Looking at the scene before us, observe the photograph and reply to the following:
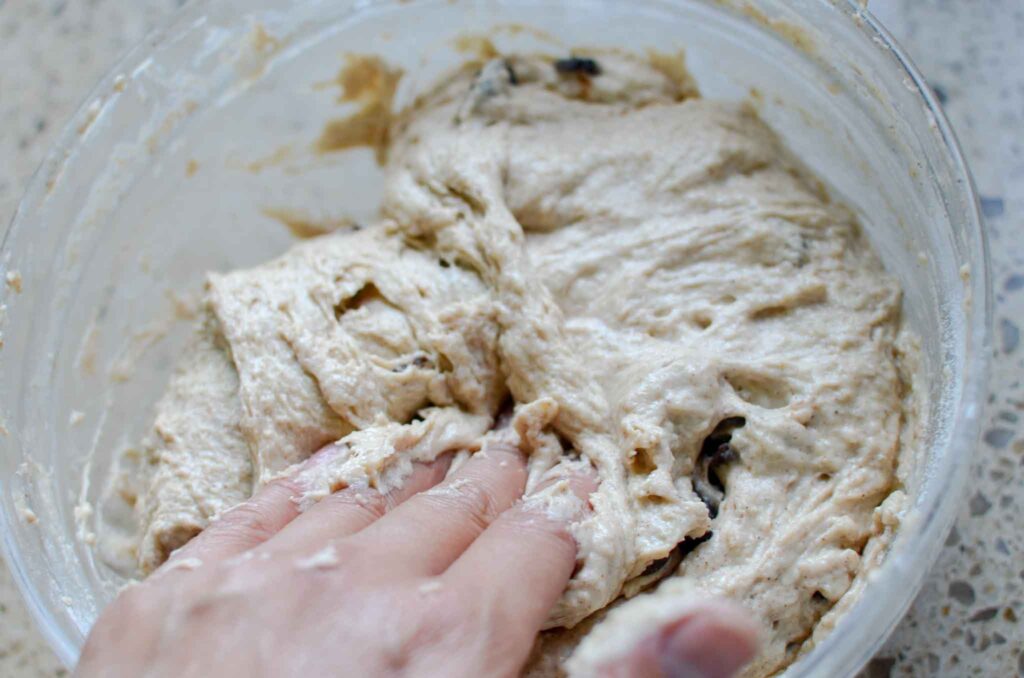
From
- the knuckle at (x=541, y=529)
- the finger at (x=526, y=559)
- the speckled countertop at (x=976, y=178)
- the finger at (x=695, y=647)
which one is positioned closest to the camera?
the finger at (x=695, y=647)

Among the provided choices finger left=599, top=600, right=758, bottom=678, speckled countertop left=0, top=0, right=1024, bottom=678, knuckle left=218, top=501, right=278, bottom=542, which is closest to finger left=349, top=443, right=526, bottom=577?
knuckle left=218, top=501, right=278, bottom=542

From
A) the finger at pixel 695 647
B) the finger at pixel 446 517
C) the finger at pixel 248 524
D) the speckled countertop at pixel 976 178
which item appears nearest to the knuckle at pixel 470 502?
the finger at pixel 446 517

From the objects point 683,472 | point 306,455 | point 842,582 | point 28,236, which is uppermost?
point 28,236

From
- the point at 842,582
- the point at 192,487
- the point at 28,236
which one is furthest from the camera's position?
the point at 28,236

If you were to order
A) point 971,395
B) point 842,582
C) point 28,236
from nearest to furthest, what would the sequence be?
point 971,395, point 842,582, point 28,236

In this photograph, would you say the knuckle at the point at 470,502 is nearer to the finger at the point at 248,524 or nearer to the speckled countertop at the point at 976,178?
the finger at the point at 248,524

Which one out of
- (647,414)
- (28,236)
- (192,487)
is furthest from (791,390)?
(28,236)

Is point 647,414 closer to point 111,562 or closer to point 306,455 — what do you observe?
point 306,455
